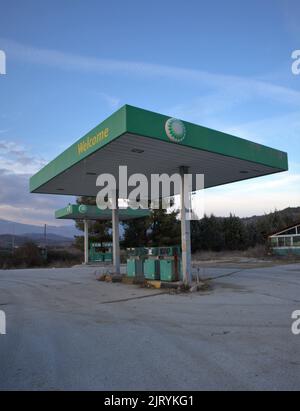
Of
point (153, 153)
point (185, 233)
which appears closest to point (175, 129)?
point (153, 153)

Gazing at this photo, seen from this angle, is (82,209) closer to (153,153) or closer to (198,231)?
(153,153)

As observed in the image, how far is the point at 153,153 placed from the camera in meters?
12.8

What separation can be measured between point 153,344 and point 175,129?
6.62 m

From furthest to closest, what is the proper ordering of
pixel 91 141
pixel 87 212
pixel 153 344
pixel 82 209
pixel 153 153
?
pixel 87 212
pixel 82 209
pixel 153 153
pixel 91 141
pixel 153 344

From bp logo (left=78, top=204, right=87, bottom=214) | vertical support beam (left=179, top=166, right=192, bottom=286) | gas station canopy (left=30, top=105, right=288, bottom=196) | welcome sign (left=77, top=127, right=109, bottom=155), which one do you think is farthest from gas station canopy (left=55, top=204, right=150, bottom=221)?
welcome sign (left=77, top=127, right=109, bottom=155)

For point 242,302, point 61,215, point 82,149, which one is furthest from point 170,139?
point 61,215

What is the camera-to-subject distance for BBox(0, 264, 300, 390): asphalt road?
4.75 metres

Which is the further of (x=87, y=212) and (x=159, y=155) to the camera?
(x=87, y=212)

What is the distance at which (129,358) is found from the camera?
564 centimetres

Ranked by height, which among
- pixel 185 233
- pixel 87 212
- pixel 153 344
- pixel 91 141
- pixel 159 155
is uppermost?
pixel 91 141

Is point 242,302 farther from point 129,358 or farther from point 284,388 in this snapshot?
point 284,388

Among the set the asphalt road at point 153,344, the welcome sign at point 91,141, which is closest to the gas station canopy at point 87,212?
the welcome sign at point 91,141

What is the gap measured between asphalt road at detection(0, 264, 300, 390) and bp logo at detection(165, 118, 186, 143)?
459 centimetres

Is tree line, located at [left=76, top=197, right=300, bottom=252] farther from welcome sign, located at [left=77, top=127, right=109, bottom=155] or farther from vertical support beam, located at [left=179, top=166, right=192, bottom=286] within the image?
welcome sign, located at [left=77, top=127, right=109, bottom=155]
